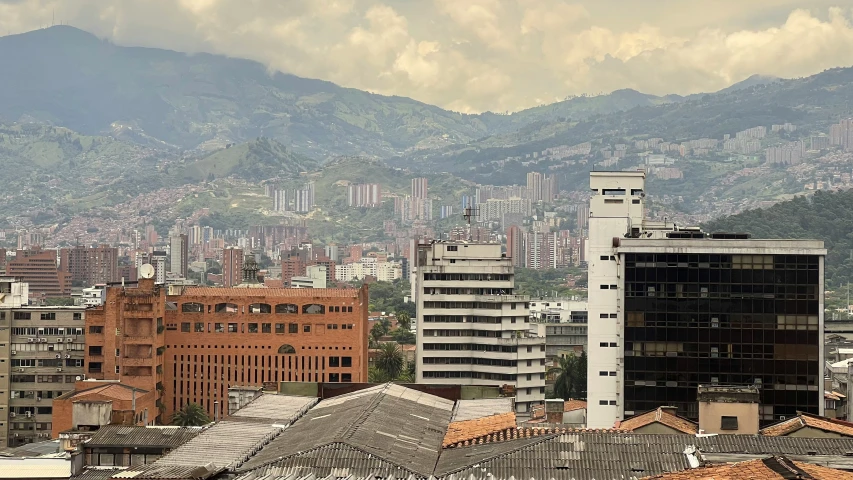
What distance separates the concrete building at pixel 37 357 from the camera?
105062mm

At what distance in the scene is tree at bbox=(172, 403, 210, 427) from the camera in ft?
334

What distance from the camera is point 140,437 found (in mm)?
57531

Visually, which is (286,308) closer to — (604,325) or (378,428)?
(604,325)

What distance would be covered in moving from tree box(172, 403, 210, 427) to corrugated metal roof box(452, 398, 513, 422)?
39984 mm

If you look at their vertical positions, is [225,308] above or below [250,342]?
above

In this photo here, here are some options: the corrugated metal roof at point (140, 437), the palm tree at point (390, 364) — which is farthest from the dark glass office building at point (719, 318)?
the palm tree at point (390, 364)

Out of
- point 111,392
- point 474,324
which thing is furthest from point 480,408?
point 474,324

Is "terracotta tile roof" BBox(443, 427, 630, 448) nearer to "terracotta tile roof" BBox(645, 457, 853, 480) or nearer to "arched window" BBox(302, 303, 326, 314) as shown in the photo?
"terracotta tile roof" BBox(645, 457, 853, 480)

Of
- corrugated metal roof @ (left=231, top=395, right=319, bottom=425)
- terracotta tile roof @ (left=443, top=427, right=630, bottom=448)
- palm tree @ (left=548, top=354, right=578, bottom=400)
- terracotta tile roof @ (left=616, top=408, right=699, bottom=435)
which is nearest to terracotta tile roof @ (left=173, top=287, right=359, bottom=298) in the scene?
palm tree @ (left=548, top=354, right=578, bottom=400)

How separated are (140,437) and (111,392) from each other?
120ft

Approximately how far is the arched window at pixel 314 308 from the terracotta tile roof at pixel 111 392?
50.3ft

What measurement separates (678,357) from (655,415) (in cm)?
1948

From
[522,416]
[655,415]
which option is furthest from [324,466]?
[522,416]

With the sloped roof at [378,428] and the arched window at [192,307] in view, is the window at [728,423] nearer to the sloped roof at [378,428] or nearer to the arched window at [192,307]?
the sloped roof at [378,428]
